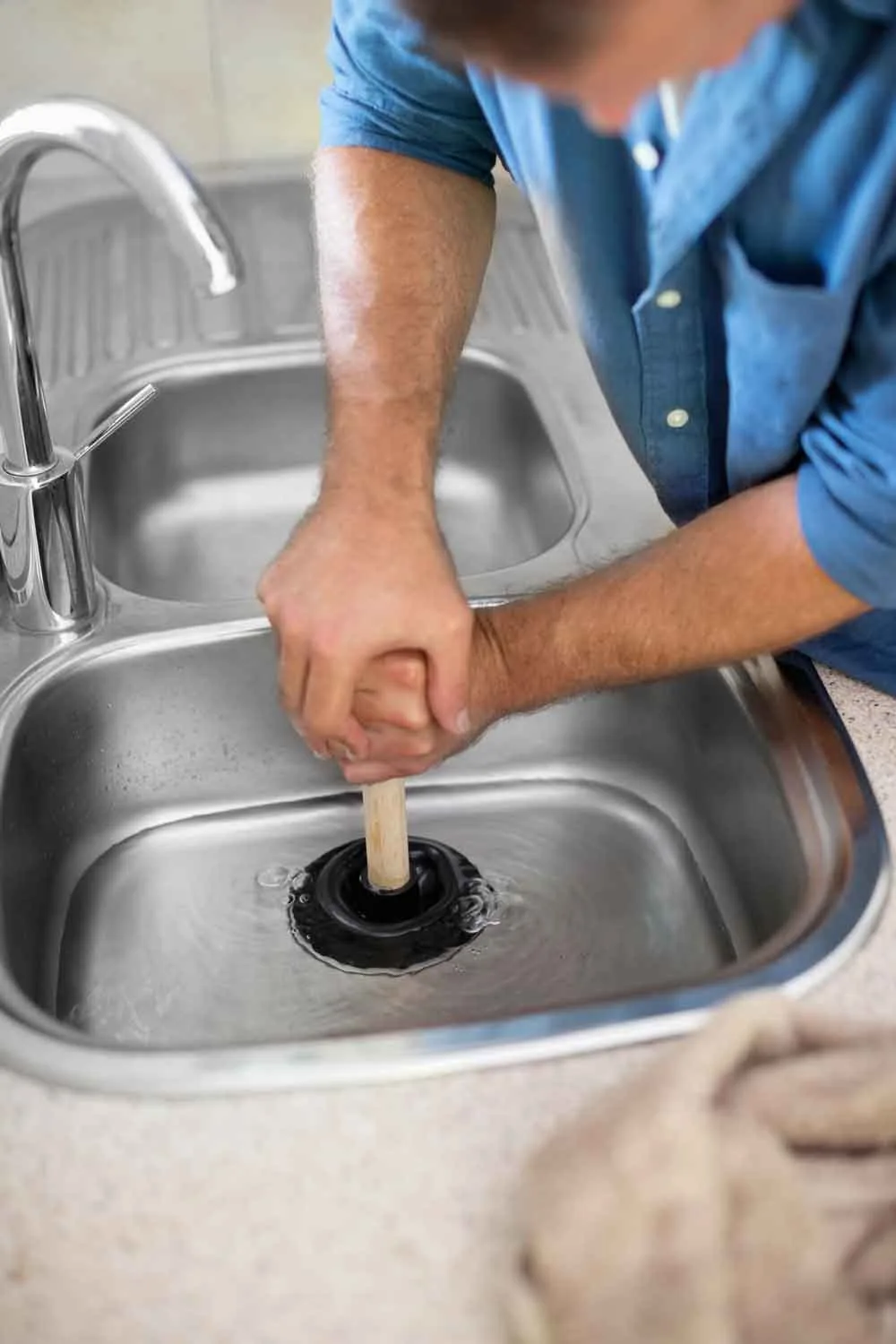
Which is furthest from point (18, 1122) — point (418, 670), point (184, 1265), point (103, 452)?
point (103, 452)

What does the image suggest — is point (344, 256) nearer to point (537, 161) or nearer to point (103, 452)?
point (537, 161)

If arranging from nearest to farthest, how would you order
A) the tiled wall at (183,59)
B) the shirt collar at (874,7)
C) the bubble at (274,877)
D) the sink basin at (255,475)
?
the shirt collar at (874,7), the bubble at (274,877), the sink basin at (255,475), the tiled wall at (183,59)

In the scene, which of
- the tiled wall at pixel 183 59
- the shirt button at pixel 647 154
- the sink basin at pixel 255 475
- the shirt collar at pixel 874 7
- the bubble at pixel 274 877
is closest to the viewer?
the shirt collar at pixel 874 7

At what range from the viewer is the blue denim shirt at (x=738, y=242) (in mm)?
600

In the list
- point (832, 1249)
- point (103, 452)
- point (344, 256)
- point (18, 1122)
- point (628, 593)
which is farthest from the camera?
point (103, 452)

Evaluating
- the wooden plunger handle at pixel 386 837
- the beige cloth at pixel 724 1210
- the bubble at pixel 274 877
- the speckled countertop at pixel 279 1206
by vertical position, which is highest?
the beige cloth at pixel 724 1210

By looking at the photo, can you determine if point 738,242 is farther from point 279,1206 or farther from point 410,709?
point 279,1206

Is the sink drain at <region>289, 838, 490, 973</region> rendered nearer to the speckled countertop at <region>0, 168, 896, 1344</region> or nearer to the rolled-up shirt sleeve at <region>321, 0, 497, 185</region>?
the speckled countertop at <region>0, 168, 896, 1344</region>

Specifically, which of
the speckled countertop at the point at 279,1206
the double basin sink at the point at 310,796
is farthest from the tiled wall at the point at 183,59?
the speckled countertop at the point at 279,1206

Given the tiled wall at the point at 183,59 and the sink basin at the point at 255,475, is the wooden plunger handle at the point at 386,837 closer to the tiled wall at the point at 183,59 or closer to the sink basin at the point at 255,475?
the sink basin at the point at 255,475

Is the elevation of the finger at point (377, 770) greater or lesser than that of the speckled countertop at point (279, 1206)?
lesser

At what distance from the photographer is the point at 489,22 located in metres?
0.49

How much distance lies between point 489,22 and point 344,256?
14.3 inches

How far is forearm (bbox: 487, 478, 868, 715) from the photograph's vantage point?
0.69 meters
